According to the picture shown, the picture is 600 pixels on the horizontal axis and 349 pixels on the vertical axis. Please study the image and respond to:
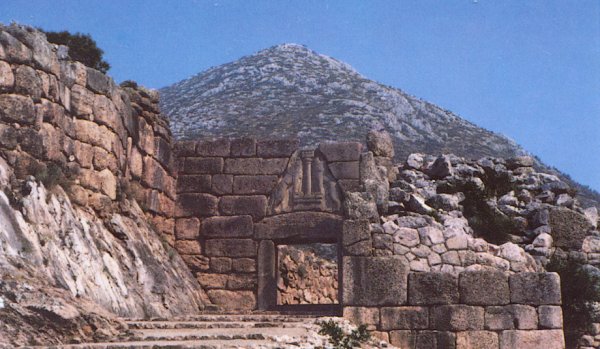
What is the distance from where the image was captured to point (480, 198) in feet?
39.4

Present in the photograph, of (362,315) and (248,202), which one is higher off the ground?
(248,202)

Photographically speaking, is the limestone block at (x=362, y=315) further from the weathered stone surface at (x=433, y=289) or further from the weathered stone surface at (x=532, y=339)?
the weathered stone surface at (x=532, y=339)

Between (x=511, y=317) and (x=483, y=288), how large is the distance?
1.62ft

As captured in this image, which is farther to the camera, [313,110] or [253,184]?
[313,110]

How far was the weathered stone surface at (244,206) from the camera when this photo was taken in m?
13.5

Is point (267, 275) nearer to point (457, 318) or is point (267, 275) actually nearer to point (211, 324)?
point (457, 318)

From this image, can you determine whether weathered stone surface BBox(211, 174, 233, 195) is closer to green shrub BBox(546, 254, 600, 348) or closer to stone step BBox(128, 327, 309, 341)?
stone step BBox(128, 327, 309, 341)

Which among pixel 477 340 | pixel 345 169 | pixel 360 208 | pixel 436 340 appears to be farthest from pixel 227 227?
pixel 477 340

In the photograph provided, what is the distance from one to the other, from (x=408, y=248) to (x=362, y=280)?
85cm

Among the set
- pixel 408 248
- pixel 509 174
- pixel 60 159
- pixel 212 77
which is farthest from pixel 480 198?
pixel 212 77

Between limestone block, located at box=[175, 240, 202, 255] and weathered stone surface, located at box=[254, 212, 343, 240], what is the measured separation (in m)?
1.09

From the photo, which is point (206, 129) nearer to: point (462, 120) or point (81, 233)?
point (462, 120)

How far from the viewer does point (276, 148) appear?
13.7 meters

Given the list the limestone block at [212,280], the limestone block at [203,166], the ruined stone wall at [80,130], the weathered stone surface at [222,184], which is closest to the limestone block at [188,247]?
the ruined stone wall at [80,130]
